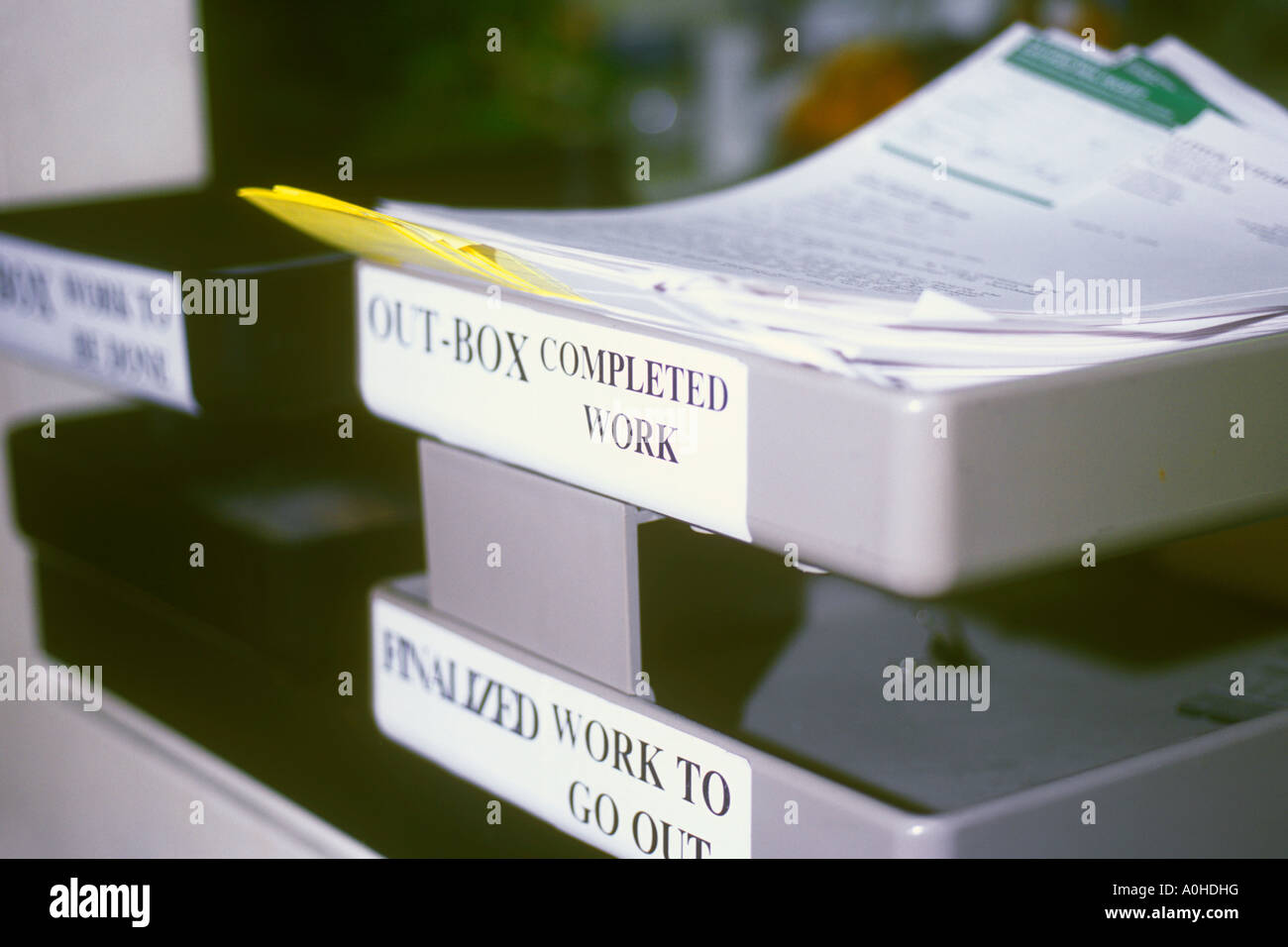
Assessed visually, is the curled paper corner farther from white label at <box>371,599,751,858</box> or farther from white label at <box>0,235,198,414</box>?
white label at <box>0,235,198,414</box>

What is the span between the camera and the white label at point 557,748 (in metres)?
0.33

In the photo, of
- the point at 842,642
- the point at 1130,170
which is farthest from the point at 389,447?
the point at 1130,170

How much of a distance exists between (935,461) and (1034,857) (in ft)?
0.33

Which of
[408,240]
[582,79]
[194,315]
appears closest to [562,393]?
[408,240]

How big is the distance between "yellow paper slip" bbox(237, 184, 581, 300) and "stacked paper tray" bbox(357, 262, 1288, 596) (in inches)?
0.6

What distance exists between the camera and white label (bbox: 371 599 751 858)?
0.33m

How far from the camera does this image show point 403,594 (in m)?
0.44

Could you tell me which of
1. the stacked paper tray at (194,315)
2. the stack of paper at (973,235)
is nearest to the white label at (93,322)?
the stacked paper tray at (194,315)

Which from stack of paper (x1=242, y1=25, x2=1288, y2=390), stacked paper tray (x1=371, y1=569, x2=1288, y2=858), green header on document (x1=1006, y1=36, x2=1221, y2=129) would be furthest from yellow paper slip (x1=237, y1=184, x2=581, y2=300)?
green header on document (x1=1006, y1=36, x2=1221, y2=129)

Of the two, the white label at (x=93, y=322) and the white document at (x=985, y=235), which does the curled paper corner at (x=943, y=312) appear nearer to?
the white document at (x=985, y=235)

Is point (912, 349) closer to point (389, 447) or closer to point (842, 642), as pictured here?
point (842, 642)

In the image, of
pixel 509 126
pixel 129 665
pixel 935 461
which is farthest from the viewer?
pixel 509 126

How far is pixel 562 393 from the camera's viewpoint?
34 centimetres

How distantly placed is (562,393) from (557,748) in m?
0.10
